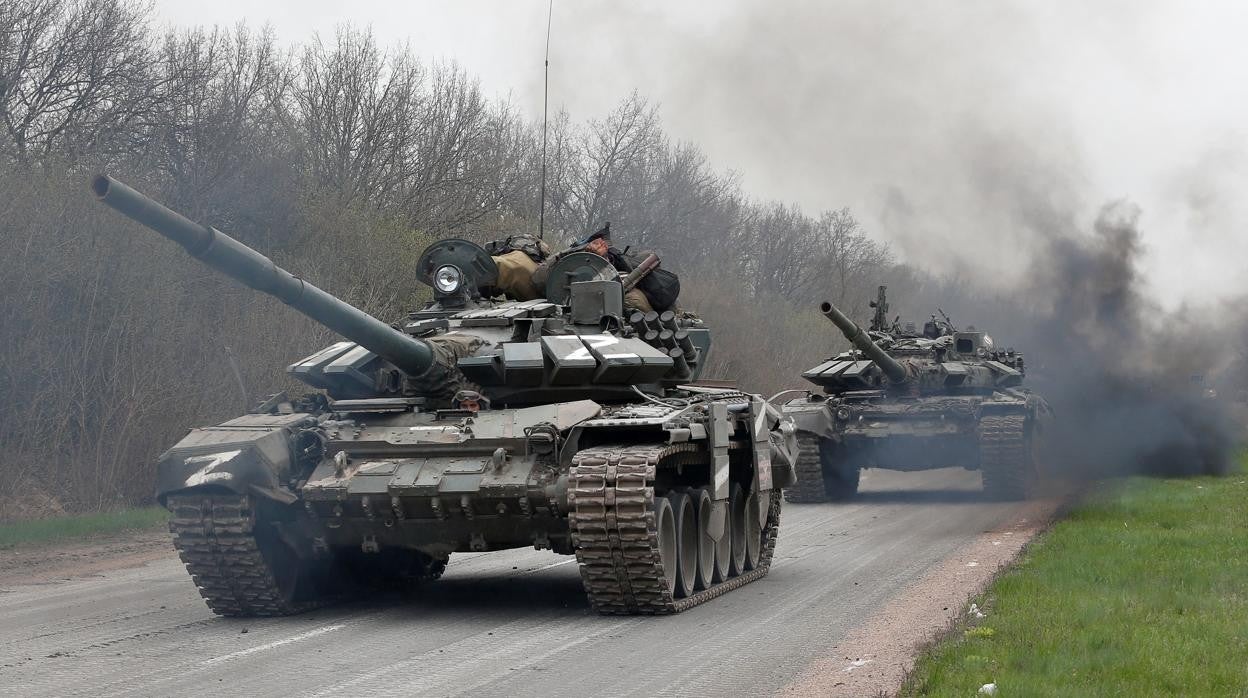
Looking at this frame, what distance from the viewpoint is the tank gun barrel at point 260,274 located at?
9.70 metres

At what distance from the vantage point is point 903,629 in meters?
10.5

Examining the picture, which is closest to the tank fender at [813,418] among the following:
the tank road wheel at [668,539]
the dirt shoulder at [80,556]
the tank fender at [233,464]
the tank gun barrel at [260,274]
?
the dirt shoulder at [80,556]

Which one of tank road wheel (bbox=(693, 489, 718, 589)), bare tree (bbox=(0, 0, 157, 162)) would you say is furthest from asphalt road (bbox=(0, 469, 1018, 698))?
bare tree (bbox=(0, 0, 157, 162))

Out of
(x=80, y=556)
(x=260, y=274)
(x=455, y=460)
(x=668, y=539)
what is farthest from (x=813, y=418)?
(x=260, y=274)

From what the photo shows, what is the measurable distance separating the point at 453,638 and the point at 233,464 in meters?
2.14

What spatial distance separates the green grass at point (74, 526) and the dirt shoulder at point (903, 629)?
10.2 m

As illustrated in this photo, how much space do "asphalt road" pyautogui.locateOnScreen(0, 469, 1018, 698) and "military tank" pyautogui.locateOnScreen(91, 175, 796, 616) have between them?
1.38 ft

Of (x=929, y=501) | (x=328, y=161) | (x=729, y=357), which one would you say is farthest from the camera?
(x=729, y=357)

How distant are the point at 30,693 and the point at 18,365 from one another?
12.2m

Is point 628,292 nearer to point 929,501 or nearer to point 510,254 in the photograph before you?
point 510,254

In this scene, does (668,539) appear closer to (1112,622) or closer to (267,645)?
(267,645)

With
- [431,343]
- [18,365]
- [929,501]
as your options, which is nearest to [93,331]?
[18,365]

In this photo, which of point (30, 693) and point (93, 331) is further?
point (93, 331)

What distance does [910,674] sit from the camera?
845cm
